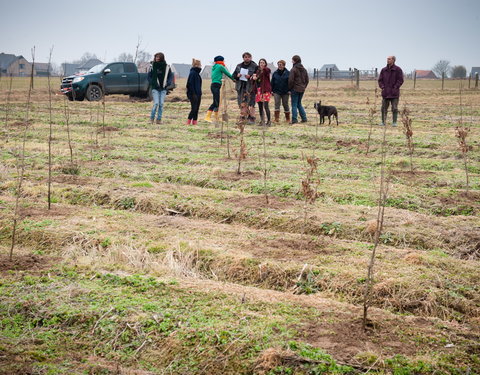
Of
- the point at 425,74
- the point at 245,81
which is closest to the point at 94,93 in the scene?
the point at 245,81

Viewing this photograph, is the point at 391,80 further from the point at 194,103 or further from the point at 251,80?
the point at 194,103

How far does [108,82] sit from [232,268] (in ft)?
66.4

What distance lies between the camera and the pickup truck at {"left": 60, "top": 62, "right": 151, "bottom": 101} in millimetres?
22734

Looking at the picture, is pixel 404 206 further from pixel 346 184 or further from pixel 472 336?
pixel 472 336

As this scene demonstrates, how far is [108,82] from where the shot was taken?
24.2 meters

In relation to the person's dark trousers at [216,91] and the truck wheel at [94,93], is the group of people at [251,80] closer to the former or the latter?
the person's dark trousers at [216,91]

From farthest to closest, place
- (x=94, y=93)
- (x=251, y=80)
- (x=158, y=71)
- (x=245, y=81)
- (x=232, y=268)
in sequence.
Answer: (x=94, y=93) → (x=245, y=81) → (x=158, y=71) → (x=251, y=80) → (x=232, y=268)

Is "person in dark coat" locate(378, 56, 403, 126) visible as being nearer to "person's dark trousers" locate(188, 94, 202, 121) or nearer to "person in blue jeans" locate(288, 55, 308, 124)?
"person in blue jeans" locate(288, 55, 308, 124)

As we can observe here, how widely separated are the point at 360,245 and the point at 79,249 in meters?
3.08

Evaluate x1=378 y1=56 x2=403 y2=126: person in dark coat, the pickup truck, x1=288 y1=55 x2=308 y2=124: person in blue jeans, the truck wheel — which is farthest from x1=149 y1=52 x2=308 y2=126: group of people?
the truck wheel

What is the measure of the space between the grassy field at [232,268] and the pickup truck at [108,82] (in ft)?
41.1

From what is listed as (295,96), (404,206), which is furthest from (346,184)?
(295,96)

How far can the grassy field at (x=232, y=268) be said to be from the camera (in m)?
3.85

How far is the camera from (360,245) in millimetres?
6062
